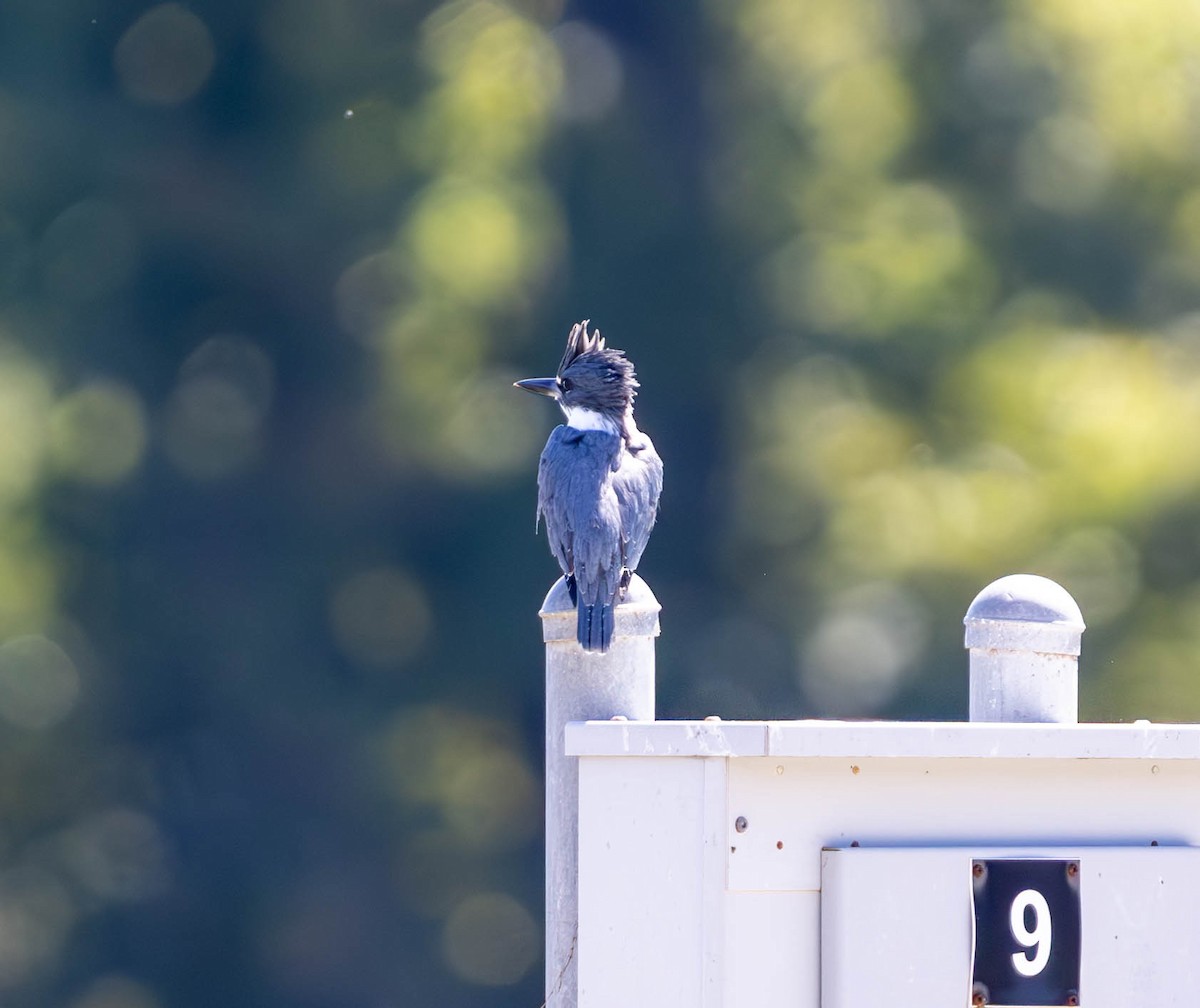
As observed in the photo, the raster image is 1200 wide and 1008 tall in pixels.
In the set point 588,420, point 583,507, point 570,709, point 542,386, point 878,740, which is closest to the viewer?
point 878,740

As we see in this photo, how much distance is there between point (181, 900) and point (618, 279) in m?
2.78

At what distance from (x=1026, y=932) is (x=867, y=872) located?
0.77 ft

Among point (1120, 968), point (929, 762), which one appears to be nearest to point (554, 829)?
point (929, 762)

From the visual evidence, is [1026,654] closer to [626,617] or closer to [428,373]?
[626,617]

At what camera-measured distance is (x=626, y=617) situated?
9.12 feet

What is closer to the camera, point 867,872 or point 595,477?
point 867,872

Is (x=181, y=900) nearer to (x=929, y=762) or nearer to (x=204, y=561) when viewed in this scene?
(x=204, y=561)

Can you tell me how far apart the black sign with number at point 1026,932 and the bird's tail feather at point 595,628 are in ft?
1.99

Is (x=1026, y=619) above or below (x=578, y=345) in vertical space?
below

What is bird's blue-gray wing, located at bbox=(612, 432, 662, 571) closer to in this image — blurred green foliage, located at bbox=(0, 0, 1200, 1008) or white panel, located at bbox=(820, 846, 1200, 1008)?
white panel, located at bbox=(820, 846, 1200, 1008)

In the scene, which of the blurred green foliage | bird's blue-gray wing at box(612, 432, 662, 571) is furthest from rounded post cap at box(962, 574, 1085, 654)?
the blurred green foliage

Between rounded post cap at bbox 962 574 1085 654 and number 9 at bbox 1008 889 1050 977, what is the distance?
19.6 inches

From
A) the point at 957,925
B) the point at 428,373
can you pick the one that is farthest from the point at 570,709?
the point at 428,373

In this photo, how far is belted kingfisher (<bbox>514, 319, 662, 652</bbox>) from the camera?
143 inches
